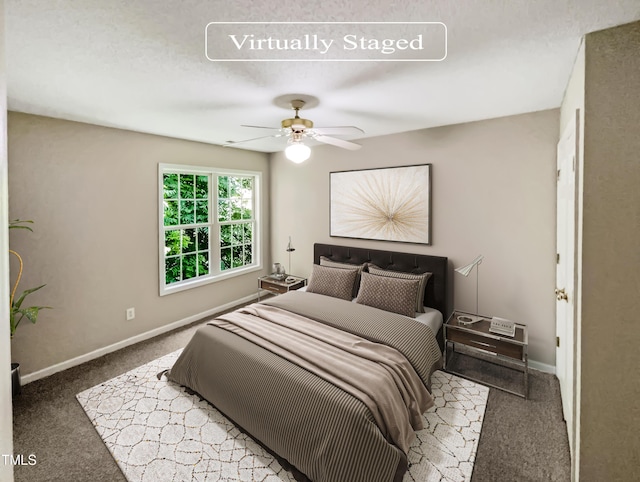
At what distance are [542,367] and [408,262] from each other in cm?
158

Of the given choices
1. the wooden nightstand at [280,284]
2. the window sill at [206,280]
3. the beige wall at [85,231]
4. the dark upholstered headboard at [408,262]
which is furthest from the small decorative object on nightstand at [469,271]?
the beige wall at [85,231]

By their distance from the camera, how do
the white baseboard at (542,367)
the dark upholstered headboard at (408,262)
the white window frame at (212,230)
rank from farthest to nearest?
the white window frame at (212,230)
the dark upholstered headboard at (408,262)
the white baseboard at (542,367)

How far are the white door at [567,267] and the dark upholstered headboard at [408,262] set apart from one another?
3.22 ft

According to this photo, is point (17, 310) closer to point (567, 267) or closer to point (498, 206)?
point (567, 267)

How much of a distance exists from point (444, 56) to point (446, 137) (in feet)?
5.57

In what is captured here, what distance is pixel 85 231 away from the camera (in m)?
3.18

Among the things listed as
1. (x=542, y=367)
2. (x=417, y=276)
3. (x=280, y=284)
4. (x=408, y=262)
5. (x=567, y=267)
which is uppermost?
(x=567, y=267)

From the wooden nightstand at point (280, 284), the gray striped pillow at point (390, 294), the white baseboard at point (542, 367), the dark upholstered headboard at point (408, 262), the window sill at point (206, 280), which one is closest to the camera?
the white baseboard at point (542, 367)

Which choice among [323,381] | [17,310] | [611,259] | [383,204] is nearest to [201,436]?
[323,381]

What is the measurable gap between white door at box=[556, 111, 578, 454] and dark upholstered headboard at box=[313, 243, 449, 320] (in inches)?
38.6

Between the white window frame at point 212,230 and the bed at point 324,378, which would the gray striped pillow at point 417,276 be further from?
the white window frame at point 212,230

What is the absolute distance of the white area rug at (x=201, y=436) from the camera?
1.91 meters

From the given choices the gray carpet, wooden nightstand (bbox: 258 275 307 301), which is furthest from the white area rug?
→ wooden nightstand (bbox: 258 275 307 301)

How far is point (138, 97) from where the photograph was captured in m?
2.43
